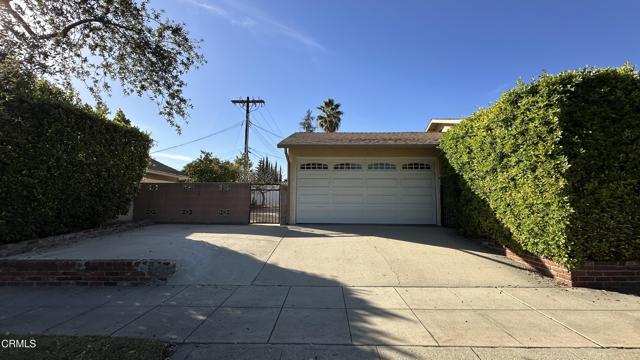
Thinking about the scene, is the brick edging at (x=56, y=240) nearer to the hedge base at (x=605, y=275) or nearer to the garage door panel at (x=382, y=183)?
the garage door panel at (x=382, y=183)

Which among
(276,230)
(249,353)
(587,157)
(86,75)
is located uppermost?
(86,75)

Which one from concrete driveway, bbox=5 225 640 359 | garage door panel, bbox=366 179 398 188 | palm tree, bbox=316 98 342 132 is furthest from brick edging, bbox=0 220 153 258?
palm tree, bbox=316 98 342 132

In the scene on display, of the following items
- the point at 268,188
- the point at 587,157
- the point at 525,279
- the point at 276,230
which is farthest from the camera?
the point at 268,188

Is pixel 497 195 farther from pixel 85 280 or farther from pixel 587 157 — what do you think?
pixel 85 280

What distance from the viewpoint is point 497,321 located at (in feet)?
14.1

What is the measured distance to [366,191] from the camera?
12.8 meters

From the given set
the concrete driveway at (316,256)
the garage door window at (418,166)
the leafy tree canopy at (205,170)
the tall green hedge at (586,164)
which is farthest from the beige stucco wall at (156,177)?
the tall green hedge at (586,164)

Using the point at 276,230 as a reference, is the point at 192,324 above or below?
below

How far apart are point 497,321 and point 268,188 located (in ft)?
34.9

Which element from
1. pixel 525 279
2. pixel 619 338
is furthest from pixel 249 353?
pixel 525 279

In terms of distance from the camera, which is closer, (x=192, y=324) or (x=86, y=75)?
(x=192, y=324)

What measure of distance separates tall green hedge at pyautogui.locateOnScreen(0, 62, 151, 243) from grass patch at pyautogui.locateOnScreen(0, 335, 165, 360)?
17.7 ft

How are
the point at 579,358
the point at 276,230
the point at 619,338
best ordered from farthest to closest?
the point at 276,230 → the point at 619,338 → the point at 579,358

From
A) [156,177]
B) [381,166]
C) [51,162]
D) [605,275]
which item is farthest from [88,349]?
[156,177]
